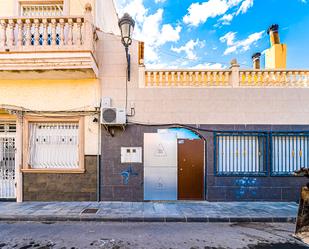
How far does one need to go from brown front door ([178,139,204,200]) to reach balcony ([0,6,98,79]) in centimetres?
411

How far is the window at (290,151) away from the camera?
7.20 meters

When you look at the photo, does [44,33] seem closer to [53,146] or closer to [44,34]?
[44,34]

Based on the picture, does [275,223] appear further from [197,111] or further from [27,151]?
[27,151]

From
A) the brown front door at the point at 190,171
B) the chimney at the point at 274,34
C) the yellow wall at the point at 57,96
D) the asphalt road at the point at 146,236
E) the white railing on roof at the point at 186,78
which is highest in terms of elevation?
the chimney at the point at 274,34

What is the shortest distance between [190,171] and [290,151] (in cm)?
362

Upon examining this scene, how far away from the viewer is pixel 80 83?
23.4 ft

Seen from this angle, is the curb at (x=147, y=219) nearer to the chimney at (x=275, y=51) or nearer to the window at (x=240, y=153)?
the window at (x=240, y=153)

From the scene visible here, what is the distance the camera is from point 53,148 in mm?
7184

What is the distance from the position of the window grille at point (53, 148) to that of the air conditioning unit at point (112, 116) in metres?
1.24

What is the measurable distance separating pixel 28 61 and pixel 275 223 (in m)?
8.52

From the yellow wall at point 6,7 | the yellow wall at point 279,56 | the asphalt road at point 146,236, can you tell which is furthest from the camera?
the yellow wall at point 279,56

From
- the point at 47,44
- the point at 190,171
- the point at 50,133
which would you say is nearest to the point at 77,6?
the point at 47,44

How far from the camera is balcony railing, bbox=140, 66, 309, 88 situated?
7273 mm

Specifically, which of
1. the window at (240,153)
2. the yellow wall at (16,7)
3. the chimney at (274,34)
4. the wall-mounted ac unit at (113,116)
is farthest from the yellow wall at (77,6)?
the chimney at (274,34)
